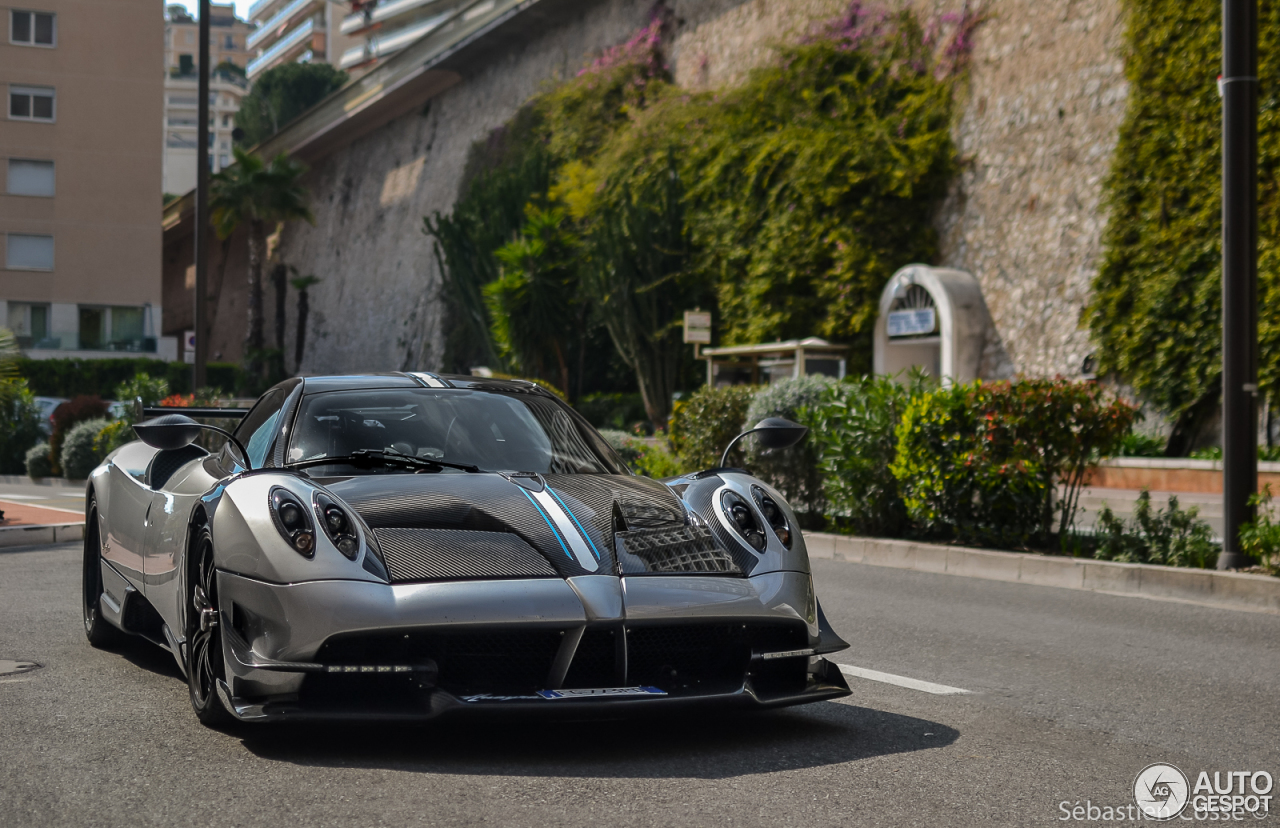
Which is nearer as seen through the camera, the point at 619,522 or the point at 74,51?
the point at 619,522

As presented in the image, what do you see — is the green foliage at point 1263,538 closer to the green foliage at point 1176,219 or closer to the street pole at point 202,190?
the green foliage at point 1176,219

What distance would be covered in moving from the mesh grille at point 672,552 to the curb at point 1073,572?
4082 mm

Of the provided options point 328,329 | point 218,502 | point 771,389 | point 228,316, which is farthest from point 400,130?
point 218,502

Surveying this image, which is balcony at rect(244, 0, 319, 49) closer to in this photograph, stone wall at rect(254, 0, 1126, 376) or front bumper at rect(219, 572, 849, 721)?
stone wall at rect(254, 0, 1126, 376)

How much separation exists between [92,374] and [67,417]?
2356 cm

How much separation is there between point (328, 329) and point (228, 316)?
621 inches

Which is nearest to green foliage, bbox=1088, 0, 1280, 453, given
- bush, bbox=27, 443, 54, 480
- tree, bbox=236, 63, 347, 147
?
bush, bbox=27, 443, 54, 480

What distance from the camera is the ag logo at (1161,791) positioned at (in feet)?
12.1

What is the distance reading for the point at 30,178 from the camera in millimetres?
51062

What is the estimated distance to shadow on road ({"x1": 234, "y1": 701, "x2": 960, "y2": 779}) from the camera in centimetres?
401

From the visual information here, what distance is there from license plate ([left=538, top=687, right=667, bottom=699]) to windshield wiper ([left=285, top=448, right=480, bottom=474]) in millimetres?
1224

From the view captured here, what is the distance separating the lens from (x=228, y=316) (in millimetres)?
68938

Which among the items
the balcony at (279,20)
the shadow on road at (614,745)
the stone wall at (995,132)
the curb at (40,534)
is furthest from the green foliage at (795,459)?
the balcony at (279,20)

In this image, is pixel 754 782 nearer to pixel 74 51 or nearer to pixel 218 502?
pixel 218 502
